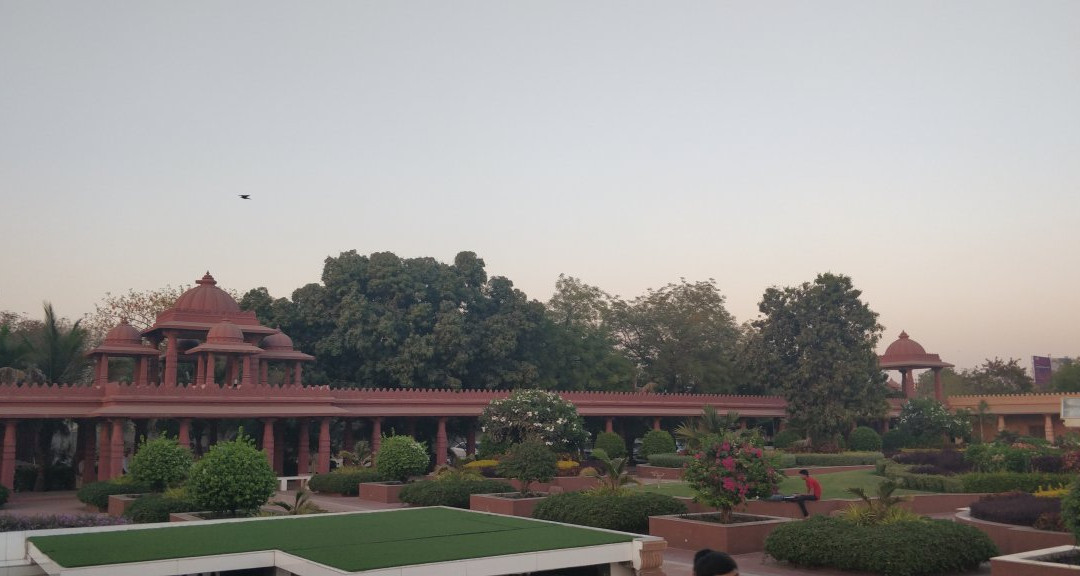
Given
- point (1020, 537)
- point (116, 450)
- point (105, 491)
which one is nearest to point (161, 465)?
point (105, 491)

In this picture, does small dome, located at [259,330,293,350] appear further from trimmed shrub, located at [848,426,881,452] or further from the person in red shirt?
the person in red shirt

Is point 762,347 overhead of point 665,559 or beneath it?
overhead

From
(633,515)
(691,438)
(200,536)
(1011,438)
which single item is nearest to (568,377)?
(691,438)

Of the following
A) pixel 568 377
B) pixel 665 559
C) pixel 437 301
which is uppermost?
pixel 437 301

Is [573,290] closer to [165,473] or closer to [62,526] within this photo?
[165,473]

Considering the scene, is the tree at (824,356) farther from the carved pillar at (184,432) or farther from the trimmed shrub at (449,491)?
the carved pillar at (184,432)

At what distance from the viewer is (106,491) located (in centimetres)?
2516

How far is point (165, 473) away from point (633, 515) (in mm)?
13220

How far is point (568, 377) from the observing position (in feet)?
161

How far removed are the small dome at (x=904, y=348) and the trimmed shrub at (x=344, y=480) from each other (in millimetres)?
37651

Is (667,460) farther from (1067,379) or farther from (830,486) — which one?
(1067,379)

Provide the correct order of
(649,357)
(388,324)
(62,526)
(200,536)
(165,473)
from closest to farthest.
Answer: (200,536), (62,526), (165,473), (388,324), (649,357)

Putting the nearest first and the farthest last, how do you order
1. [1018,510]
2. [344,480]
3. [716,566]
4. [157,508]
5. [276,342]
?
[716,566] → [1018,510] → [157,508] → [344,480] → [276,342]

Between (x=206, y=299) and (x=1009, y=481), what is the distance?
29.4 m
